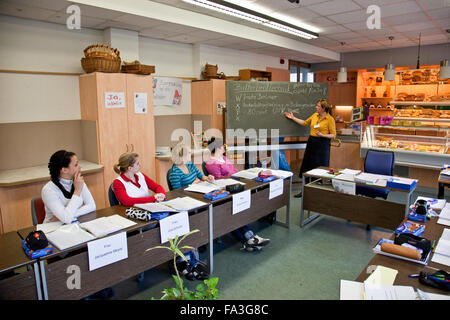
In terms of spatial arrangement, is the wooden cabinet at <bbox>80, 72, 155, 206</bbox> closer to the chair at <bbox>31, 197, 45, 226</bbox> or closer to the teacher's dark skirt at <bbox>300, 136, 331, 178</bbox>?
the chair at <bbox>31, 197, 45, 226</bbox>

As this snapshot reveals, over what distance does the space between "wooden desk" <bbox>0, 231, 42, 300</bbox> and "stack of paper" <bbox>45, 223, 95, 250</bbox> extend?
175mm

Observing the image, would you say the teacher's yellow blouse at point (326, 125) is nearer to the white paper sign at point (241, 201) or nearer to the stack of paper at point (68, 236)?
the white paper sign at point (241, 201)

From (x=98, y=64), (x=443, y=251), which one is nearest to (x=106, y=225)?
(x=443, y=251)

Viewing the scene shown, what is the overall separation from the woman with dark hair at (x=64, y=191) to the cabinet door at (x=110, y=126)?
5.84ft

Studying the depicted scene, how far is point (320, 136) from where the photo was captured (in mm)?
4996

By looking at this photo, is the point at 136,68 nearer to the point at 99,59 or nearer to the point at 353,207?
the point at 99,59

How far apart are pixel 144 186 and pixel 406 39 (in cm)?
690

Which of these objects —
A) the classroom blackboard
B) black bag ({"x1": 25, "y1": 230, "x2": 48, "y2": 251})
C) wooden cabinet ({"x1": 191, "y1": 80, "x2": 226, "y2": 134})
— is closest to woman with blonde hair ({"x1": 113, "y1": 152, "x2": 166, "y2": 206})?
black bag ({"x1": 25, "y1": 230, "x2": 48, "y2": 251})

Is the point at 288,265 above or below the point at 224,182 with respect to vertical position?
below

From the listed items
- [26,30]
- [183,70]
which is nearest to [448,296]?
[26,30]

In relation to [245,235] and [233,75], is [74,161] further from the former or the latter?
[233,75]

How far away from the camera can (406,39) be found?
6.98m

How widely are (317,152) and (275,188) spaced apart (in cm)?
165

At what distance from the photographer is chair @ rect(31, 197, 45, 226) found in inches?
99.9
